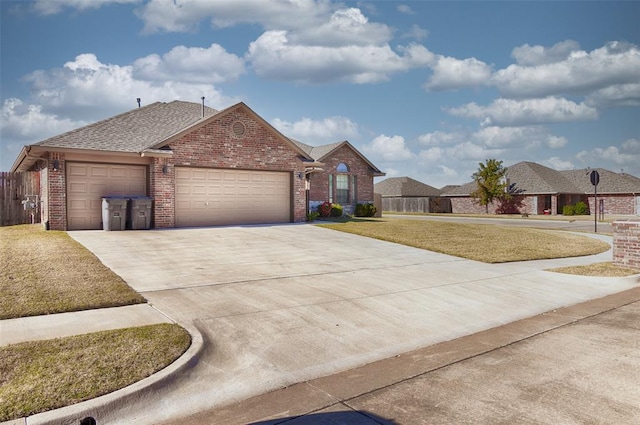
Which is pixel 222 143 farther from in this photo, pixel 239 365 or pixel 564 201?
pixel 564 201

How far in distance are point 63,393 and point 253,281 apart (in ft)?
16.8

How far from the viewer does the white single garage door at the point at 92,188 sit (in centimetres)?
1608

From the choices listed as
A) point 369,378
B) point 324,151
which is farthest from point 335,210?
point 369,378

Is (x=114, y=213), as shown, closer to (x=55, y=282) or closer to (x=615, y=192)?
(x=55, y=282)

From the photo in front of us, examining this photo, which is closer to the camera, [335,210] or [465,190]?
[335,210]

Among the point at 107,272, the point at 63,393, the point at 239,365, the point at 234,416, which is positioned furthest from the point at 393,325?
the point at 107,272

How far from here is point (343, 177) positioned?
32750 mm

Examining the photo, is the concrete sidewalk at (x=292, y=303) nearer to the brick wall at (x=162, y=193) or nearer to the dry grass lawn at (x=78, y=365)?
the dry grass lawn at (x=78, y=365)

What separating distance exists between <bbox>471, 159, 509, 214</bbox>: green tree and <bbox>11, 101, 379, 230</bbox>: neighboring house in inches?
1181

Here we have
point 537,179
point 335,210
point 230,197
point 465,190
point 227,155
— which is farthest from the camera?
point 465,190

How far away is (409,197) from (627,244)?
44067 mm

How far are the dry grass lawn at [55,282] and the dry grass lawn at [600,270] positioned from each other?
1041 centimetres

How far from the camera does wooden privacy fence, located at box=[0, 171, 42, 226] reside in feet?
64.3

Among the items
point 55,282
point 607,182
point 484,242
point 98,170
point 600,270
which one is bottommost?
point 600,270
